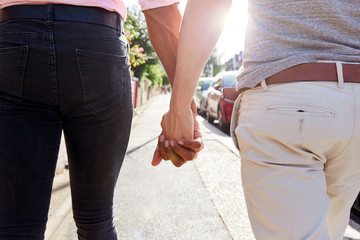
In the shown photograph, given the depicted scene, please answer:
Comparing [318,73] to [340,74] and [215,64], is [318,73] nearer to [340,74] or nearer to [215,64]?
[340,74]

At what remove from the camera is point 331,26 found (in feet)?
3.55

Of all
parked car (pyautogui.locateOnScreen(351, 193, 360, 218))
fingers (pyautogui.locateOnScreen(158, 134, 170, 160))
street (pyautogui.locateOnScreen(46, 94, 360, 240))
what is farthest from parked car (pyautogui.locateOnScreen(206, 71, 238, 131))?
fingers (pyautogui.locateOnScreen(158, 134, 170, 160))

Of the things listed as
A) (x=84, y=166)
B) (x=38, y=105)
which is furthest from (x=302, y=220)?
(x=38, y=105)

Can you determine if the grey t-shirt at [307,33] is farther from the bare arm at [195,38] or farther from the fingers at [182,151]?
the fingers at [182,151]

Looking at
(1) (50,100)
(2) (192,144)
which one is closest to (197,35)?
(2) (192,144)

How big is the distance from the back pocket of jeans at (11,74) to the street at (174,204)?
1.99 metres

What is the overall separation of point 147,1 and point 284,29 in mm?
704

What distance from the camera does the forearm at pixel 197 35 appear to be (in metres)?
1.24

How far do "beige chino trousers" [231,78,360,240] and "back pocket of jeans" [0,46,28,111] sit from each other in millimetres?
706

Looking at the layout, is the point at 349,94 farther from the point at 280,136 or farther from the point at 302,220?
the point at 302,220

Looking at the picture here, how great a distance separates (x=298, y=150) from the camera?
3.43ft

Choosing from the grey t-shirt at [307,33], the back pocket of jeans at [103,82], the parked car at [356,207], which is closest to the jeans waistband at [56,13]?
the back pocket of jeans at [103,82]

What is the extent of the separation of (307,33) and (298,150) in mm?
346

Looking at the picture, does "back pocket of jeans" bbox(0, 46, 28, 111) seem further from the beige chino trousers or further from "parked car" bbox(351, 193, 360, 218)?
"parked car" bbox(351, 193, 360, 218)
